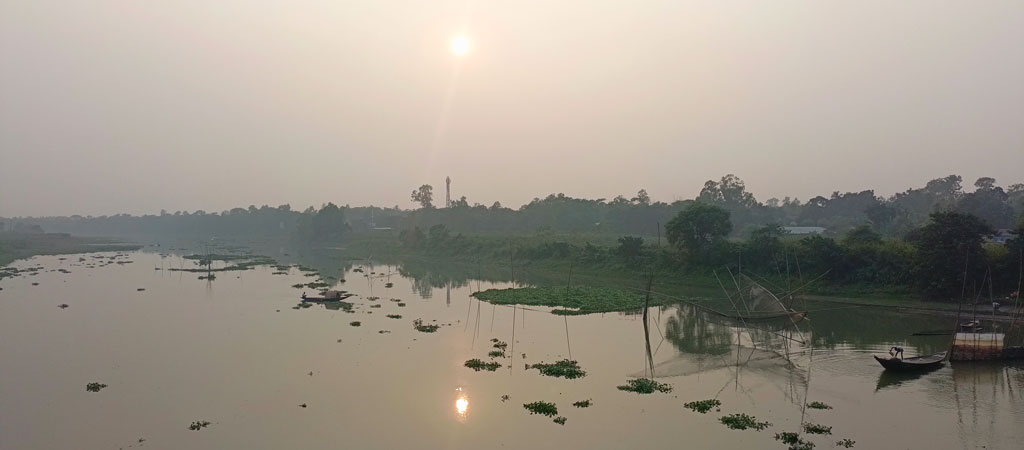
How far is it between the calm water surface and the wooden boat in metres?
0.36

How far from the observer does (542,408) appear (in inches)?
555

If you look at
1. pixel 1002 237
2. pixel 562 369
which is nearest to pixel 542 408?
pixel 562 369

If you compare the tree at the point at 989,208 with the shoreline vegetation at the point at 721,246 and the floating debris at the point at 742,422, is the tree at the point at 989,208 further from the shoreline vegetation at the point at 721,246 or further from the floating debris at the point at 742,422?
the floating debris at the point at 742,422

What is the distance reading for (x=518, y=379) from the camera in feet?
55.9

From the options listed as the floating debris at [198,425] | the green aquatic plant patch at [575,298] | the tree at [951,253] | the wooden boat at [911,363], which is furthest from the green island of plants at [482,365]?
the tree at [951,253]

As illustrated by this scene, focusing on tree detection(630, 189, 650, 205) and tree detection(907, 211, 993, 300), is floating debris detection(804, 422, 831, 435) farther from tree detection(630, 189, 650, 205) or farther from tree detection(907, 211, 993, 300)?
tree detection(630, 189, 650, 205)

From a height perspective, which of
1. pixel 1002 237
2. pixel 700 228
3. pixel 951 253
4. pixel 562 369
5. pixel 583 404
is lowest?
pixel 583 404

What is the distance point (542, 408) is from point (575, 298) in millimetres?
20011

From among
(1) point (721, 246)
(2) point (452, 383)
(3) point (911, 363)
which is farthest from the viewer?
(1) point (721, 246)

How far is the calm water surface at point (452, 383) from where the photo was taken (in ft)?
41.5

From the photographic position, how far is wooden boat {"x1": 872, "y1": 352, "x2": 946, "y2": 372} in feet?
56.3

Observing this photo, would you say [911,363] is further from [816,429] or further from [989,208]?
[989,208]

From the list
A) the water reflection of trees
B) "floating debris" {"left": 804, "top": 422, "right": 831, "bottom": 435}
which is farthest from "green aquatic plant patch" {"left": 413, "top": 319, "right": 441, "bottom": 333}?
"floating debris" {"left": 804, "top": 422, "right": 831, "bottom": 435}

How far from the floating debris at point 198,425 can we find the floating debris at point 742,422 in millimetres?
11448
